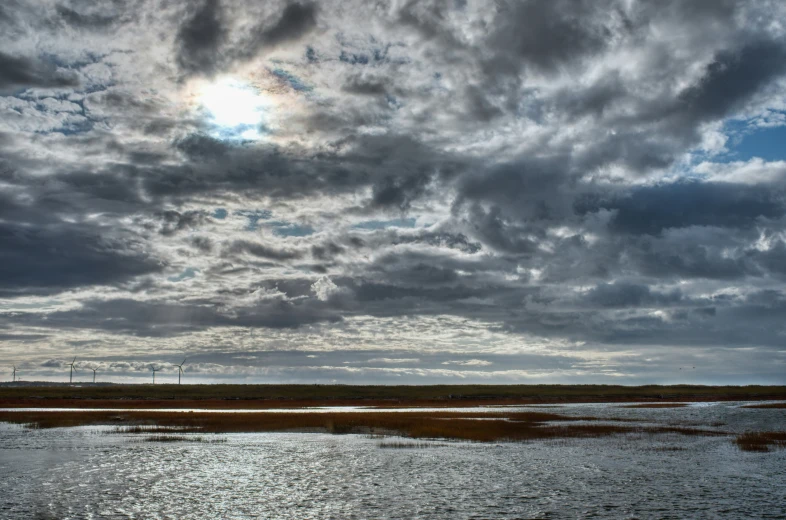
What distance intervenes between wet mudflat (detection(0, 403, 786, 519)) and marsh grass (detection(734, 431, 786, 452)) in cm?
124

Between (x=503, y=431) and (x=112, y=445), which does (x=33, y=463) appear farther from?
(x=503, y=431)

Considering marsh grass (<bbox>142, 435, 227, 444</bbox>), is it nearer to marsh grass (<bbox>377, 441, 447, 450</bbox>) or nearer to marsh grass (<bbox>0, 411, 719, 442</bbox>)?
marsh grass (<bbox>0, 411, 719, 442</bbox>)

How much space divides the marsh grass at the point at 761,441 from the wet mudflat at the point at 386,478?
124 centimetres

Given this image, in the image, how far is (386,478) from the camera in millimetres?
36781

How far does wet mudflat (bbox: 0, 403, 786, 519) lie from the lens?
2850 centimetres

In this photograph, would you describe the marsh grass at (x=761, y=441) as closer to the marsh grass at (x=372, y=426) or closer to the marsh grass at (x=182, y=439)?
the marsh grass at (x=372, y=426)

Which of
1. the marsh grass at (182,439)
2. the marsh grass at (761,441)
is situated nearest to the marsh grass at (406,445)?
the marsh grass at (182,439)

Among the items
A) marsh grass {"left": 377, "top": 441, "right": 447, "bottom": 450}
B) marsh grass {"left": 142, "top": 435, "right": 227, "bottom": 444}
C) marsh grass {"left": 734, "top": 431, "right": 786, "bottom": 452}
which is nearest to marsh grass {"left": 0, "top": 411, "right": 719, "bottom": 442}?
marsh grass {"left": 734, "top": 431, "right": 786, "bottom": 452}

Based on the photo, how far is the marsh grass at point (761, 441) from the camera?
49.6 m

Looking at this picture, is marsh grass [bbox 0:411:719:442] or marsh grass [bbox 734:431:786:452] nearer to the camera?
marsh grass [bbox 734:431:786:452]

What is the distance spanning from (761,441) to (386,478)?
1350 inches

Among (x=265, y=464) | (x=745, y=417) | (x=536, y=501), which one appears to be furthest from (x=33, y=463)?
(x=745, y=417)

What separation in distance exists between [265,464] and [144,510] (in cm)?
1490

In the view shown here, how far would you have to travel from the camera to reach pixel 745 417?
8544 centimetres
